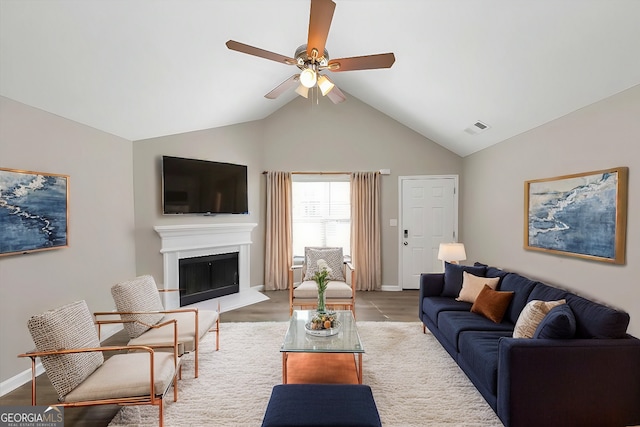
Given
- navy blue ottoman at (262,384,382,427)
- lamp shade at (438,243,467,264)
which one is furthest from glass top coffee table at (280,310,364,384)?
lamp shade at (438,243,467,264)

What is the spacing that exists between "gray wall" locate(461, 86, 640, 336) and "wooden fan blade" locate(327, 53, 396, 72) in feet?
6.26

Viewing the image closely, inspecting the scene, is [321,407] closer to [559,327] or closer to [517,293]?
[559,327]

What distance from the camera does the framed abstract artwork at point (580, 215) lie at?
2.52m

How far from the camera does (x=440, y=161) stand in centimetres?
576

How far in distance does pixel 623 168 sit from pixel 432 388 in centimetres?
236

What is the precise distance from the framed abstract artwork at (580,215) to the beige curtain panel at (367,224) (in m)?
2.51

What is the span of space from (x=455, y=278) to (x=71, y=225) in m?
4.34

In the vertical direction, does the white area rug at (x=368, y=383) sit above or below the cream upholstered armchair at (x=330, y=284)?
below

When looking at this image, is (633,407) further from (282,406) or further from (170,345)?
(170,345)

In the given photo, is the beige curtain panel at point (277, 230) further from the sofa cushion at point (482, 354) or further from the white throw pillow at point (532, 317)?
the white throw pillow at point (532, 317)

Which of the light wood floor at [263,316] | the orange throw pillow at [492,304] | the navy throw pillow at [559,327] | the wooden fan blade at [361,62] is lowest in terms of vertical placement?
the light wood floor at [263,316]

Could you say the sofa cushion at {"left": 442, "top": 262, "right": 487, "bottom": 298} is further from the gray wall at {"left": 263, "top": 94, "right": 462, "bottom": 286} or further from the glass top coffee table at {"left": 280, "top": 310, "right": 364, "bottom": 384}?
the gray wall at {"left": 263, "top": 94, "right": 462, "bottom": 286}

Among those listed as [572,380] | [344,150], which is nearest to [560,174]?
[572,380]

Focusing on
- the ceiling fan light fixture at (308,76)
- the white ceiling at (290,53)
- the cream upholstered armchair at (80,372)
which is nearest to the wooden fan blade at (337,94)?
the ceiling fan light fixture at (308,76)
